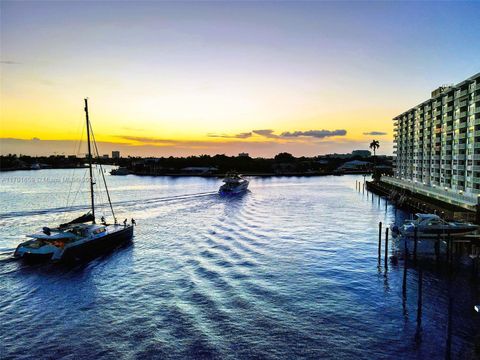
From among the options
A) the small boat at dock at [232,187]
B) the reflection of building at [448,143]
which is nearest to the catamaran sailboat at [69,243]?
the reflection of building at [448,143]

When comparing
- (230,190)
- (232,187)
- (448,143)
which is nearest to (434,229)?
(448,143)

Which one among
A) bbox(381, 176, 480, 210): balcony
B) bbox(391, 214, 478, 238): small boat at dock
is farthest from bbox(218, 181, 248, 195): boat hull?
bbox(391, 214, 478, 238): small boat at dock

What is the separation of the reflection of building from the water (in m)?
34.4

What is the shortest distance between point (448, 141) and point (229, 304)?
78.1 meters

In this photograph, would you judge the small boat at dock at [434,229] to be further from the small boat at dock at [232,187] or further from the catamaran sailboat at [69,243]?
the small boat at dock at [232,187]

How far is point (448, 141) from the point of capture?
8544 cm

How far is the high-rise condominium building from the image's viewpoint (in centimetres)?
7025

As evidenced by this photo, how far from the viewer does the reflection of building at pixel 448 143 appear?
69625 mm

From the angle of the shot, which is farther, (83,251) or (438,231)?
(438,231)

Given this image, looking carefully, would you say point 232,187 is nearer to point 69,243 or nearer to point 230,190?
point 230,190

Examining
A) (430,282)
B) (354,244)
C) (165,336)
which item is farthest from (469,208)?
(165,336)

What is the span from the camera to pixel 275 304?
91.0 feet

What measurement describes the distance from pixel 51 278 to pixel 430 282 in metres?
33.9

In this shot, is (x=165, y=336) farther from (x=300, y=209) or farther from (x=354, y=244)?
(x=300, y=209)
